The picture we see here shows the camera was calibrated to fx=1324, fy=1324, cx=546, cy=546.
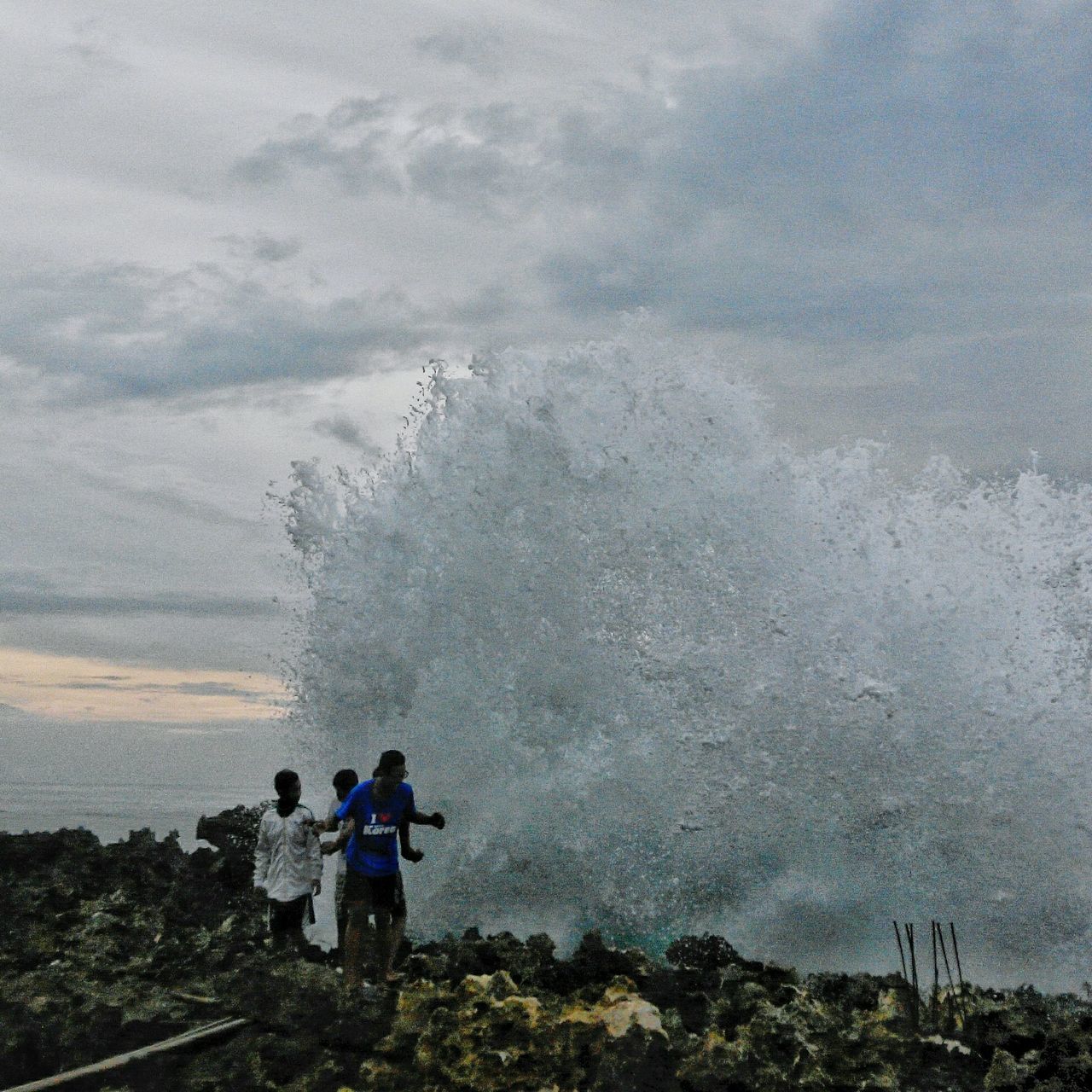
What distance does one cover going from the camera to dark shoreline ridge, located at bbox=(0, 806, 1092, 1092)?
23.6ft

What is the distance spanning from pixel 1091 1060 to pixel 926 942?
5.94 m

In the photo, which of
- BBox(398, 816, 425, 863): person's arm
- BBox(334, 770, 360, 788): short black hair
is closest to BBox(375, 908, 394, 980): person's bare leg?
BBox(398, 816, 425, 863): person's arm

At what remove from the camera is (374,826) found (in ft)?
31.6

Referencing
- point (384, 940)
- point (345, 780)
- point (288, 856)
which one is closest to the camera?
point (384, 940)

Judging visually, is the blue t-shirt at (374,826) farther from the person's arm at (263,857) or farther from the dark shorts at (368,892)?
the person's arm at (263,857)

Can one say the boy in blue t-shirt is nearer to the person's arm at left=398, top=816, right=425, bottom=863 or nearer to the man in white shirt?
the person's arm at left=398, top=816, right=425, bottom=863

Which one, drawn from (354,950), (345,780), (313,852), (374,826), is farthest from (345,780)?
(354,950)

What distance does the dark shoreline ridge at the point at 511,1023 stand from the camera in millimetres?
7191

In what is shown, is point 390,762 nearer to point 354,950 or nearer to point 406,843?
point 406,843


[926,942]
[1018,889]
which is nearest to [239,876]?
[926,942]

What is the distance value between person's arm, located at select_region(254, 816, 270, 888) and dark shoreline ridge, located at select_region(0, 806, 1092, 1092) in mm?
635

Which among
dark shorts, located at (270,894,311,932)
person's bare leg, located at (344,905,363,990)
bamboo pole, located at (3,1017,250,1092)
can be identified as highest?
dark shorts, located at (270,894,311,932)

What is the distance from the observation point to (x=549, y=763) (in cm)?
1511

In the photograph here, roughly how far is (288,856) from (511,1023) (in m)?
3.10
